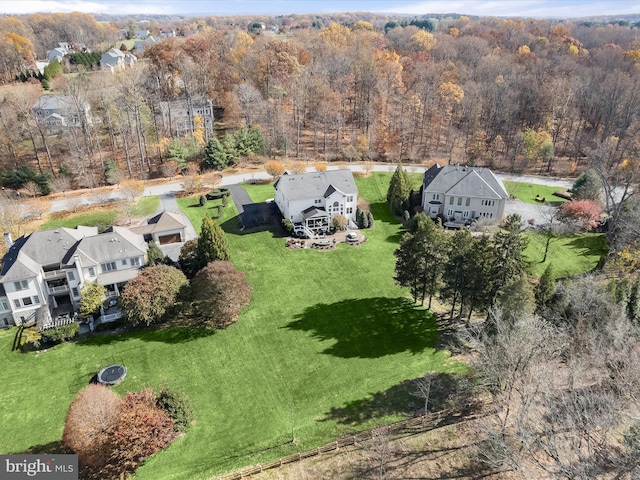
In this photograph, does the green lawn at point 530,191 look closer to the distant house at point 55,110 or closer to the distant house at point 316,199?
the distant house at point 316,199

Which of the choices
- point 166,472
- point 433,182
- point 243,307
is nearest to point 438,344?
point 243,307

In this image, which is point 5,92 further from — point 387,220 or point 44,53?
point 387,220

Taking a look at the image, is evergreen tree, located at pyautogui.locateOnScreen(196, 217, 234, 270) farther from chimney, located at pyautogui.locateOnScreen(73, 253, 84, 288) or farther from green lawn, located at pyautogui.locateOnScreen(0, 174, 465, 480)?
chimney, located at pyautogui.locateOnScreen(73, 253, 84, 288)

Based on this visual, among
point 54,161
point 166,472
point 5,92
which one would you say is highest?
point 5,92

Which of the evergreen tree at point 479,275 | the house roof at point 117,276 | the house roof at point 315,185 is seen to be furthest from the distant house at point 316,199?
the evergreen tree at point 479,275

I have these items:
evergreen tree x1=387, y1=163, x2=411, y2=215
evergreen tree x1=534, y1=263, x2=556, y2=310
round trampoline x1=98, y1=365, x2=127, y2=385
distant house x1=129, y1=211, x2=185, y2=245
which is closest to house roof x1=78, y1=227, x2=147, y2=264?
distant house x1=129, y1=211, x2=185, y2=245
